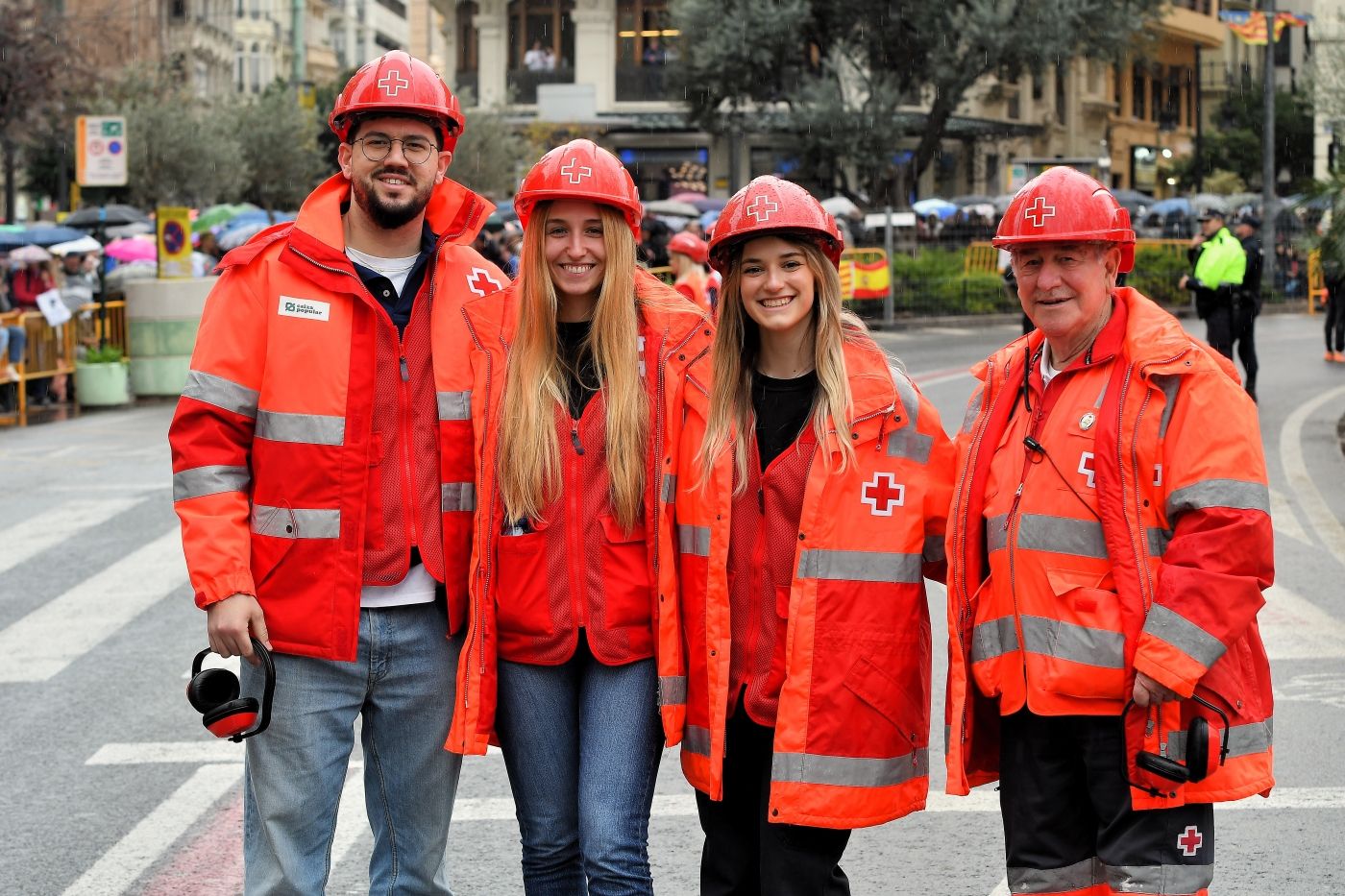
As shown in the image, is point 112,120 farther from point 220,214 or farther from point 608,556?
point 608,556

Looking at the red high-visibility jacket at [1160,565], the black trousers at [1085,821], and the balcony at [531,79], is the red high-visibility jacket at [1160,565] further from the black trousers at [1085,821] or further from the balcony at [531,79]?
the balcony at [531,79]

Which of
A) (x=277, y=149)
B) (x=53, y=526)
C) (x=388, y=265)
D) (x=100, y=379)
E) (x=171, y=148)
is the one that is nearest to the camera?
(x=388, y=265)

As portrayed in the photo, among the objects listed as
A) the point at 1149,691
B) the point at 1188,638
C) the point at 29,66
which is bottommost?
the point at 1149,691

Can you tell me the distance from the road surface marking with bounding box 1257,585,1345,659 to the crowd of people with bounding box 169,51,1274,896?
13.5 ft

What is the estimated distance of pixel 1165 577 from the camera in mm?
3334

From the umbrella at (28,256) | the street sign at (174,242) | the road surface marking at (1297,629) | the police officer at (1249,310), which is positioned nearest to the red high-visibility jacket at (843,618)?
the road surface marking at (1297,629)

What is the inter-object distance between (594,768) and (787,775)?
0.40 meters

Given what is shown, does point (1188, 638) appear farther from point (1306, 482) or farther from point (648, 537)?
point (1306, 482)

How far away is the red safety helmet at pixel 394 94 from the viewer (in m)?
3.81

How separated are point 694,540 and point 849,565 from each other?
328mm

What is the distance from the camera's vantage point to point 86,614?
873 cm

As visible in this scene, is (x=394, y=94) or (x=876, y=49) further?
(x=876, y=49)

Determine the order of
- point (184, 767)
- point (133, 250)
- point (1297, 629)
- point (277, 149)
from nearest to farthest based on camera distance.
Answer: point (184, 767)
point (1297, 629)
point (133, 250)
point (277, 149)

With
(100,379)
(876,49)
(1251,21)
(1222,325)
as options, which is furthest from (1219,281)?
(1251,21)
